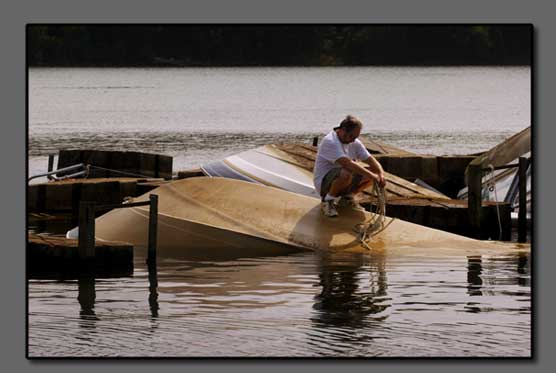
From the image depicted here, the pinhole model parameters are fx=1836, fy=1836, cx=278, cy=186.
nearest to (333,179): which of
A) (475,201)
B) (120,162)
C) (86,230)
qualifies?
(86,230)

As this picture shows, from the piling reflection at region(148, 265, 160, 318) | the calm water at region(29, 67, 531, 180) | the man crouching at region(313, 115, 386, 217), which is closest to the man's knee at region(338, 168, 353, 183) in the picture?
the man crouching at region(313, 115, 386, 217)

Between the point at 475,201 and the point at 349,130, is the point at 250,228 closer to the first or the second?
the point at 349,130

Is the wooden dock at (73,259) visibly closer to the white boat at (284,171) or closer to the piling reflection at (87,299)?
the piling reflection at (87,299)

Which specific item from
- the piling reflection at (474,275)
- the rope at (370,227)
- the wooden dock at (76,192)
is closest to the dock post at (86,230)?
the rope at (370,227)

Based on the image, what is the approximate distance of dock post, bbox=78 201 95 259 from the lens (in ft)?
51.1

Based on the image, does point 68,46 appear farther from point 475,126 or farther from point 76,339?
point 475,126

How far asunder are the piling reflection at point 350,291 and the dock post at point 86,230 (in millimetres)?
2007

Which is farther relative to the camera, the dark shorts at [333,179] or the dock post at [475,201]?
the dock post at [475,201]

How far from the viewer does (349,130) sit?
16266 millimetres

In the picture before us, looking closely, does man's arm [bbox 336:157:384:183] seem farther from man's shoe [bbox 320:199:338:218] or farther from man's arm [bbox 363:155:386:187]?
man's shoe [bbox 320:199:338:218]

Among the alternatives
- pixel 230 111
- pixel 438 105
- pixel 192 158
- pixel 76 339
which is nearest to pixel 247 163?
pixel 76 339

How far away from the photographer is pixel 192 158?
34.0m

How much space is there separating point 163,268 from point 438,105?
3624 centimetres

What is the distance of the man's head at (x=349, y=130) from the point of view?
16234 millimetres
